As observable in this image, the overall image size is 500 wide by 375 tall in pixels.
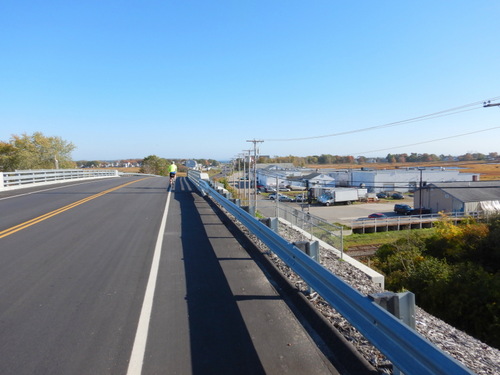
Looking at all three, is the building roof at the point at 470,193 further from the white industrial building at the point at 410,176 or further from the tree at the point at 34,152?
the tree at the point at 34,152

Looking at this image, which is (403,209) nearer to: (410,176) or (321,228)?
(410,176)

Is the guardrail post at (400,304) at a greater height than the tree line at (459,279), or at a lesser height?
greater

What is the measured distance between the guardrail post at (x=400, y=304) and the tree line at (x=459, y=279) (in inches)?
317

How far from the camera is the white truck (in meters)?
61.6

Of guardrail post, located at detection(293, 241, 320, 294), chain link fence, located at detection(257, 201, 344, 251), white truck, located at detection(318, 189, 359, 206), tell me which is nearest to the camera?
guardrail post, located at detection(293, 241, 320, 294)

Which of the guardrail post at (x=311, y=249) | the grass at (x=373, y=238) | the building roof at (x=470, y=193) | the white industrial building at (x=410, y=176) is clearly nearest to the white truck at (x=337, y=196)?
the white industrial building at (x=410, y=176)

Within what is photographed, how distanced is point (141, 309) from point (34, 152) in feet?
192

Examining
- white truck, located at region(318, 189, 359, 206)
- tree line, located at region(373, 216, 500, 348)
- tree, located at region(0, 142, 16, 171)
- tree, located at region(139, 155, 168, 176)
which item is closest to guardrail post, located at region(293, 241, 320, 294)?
tree line, located at region(373, 216, 500, 348)

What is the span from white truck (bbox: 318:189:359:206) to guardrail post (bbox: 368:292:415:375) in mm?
58902

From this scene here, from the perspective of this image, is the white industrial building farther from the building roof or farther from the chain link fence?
the chain link fence

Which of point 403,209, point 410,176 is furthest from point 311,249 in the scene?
point 410,176

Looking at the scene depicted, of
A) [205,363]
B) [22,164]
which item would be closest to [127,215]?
[205,363]

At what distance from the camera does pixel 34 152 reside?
54438 millimetres

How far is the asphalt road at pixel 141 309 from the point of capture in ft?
11.7
